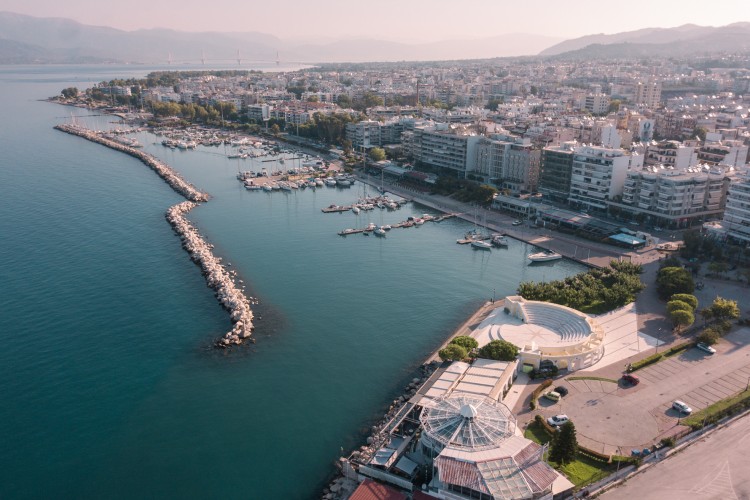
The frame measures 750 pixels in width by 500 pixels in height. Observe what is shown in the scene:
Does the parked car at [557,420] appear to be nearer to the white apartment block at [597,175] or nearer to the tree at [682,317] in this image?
the tree at [682,317]

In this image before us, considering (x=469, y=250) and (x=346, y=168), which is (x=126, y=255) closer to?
(x=469, y=250)

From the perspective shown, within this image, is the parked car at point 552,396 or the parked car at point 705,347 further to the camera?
the parked car at point 705,347

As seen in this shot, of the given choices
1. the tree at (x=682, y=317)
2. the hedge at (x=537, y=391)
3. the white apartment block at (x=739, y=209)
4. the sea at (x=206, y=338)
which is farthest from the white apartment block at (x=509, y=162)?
the hedge at (x=537, y=391)

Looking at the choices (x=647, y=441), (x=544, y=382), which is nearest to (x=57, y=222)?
(x=544, y=382)

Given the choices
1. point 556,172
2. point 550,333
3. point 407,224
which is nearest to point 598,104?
point 556,172

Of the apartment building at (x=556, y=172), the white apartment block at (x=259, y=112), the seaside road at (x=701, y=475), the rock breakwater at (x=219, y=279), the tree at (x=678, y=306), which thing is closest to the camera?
the seaside road at (x=701, y=475)

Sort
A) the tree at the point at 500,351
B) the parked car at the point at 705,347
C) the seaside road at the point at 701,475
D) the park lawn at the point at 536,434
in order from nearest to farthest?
the seaside road at the point at 701,475 < the park lawn at the point at 536,434 < the tree at the point at 500,351 < the parked car at the point at 705,347
